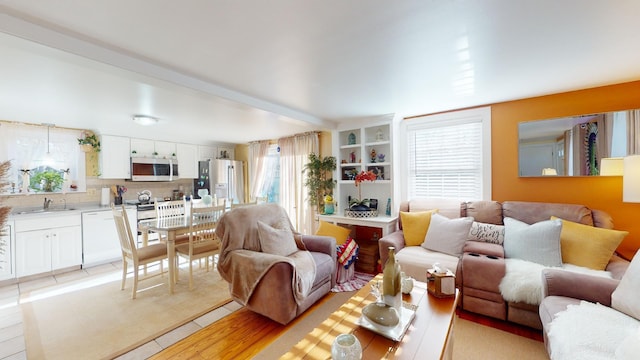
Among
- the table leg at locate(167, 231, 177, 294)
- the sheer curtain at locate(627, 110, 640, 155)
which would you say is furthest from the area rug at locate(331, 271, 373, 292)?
the sheer curtain at locate(627, 110, 640, 155)

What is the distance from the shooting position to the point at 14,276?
3.24 m

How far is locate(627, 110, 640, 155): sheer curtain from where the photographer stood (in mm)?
2408

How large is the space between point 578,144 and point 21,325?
5.99m

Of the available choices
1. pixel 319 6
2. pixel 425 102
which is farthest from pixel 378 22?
pixel 425 102

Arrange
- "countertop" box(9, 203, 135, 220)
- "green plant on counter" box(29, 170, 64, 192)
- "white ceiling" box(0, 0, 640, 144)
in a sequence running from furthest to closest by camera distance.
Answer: "green plant on counter" box(29, 170, 64, 192)
"countertop" box(9, 203, 135, 220)
"white ceiling" box(0, 0, 640, 144)

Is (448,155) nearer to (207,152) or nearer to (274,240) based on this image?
(274,240)

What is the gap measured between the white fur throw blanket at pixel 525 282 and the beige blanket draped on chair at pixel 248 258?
1.71 metres

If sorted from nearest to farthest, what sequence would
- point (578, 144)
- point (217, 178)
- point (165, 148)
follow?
point (578, 144), point (165, 148), point (217, 178)

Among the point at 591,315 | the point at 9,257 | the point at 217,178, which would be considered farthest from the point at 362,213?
the point at 9,257

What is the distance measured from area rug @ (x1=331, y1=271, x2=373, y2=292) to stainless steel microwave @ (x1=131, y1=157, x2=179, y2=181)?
4202 millimetres

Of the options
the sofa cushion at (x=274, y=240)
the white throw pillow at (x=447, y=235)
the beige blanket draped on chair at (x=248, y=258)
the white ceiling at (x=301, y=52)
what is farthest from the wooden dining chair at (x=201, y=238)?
the white throw pillow at (x=447, y=235)

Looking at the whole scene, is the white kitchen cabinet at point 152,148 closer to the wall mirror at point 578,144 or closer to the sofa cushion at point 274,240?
the sofa cushion at point 274,240

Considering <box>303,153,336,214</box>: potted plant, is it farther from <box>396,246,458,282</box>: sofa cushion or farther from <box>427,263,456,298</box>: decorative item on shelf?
<box>427,263,456,298</box>: decorative item on shelf

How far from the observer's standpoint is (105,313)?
8.14 feet
